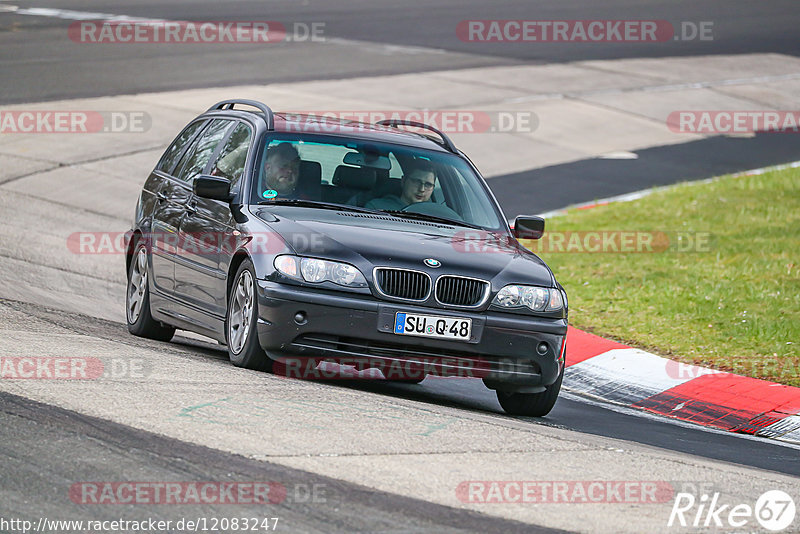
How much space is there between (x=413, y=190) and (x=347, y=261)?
1.42 m

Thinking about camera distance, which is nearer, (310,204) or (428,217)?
(310,204)

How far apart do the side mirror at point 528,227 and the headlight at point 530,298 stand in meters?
1.12

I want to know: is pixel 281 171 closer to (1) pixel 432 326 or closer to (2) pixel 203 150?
(2) pixel 203 150

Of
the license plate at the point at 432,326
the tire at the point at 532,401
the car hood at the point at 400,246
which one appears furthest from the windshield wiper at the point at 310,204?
the tire at the point at 532,401

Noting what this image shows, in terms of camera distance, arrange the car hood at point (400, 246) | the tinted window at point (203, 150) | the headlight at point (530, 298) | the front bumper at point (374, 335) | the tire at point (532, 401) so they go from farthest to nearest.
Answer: the tinted window at point (203, 150), the tire at point (532, 401), the headlight at point (530, 298), the car hood at point (400, 246), the front bumper at point (374, 335)

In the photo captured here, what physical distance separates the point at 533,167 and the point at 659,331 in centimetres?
905

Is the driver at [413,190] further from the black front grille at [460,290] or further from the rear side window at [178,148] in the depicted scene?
the rear side window at [178,148]

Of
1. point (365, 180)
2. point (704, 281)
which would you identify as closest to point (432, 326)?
point (365, 180)

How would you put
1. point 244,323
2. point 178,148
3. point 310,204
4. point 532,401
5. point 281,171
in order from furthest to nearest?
point 178,148
point 281,171
point 310,204
point 532,401
point 244,323

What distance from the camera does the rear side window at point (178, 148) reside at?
1050 centimetres

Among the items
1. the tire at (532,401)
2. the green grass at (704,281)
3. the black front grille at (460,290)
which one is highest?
the black front grille at (460,290)

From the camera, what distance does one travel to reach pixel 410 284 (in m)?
8.00

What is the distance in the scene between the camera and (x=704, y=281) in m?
13.3

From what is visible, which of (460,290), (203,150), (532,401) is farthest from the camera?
(203,150)
